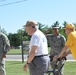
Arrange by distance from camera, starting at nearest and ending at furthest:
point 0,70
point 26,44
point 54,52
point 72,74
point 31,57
Result: point 31,57 < point 0,70 < point 54,52 < point 72,74 < point 26,44

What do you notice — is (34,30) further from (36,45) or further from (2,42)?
(2,42)

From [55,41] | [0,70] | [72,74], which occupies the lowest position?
[72,74]

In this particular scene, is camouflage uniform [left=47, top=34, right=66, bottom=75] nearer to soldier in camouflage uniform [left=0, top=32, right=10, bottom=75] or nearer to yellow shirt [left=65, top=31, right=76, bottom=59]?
soldier in camouflage uniform [left=0, top=32, right=10, bottom=75]

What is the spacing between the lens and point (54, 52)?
33.2ft

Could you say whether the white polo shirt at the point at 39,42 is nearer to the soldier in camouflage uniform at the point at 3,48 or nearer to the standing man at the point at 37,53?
the standing man at the point at 37,53

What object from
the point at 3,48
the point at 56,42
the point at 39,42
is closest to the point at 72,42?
the point at 39,42

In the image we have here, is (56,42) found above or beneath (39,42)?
beneath

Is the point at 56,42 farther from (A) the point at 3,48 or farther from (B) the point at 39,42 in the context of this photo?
(B) the point at 39,42

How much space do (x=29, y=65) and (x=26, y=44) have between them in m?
14.2

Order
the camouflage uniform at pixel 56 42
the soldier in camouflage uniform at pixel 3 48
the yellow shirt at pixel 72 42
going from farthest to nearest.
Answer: the camouflage uniform at pixel 56 42 < the soldier in camouflage uniform at pixel 3 48 < the yellow shirt at pixel 72 42

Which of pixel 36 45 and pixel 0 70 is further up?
pixel 36 45

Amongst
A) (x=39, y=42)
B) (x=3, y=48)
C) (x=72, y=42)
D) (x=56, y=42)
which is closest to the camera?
(x=39, y=42)

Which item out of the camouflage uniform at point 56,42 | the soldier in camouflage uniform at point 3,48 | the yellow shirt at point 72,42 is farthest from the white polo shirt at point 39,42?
the camouflage uniform at point 56,42

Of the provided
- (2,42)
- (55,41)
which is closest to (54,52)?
(55,41)
